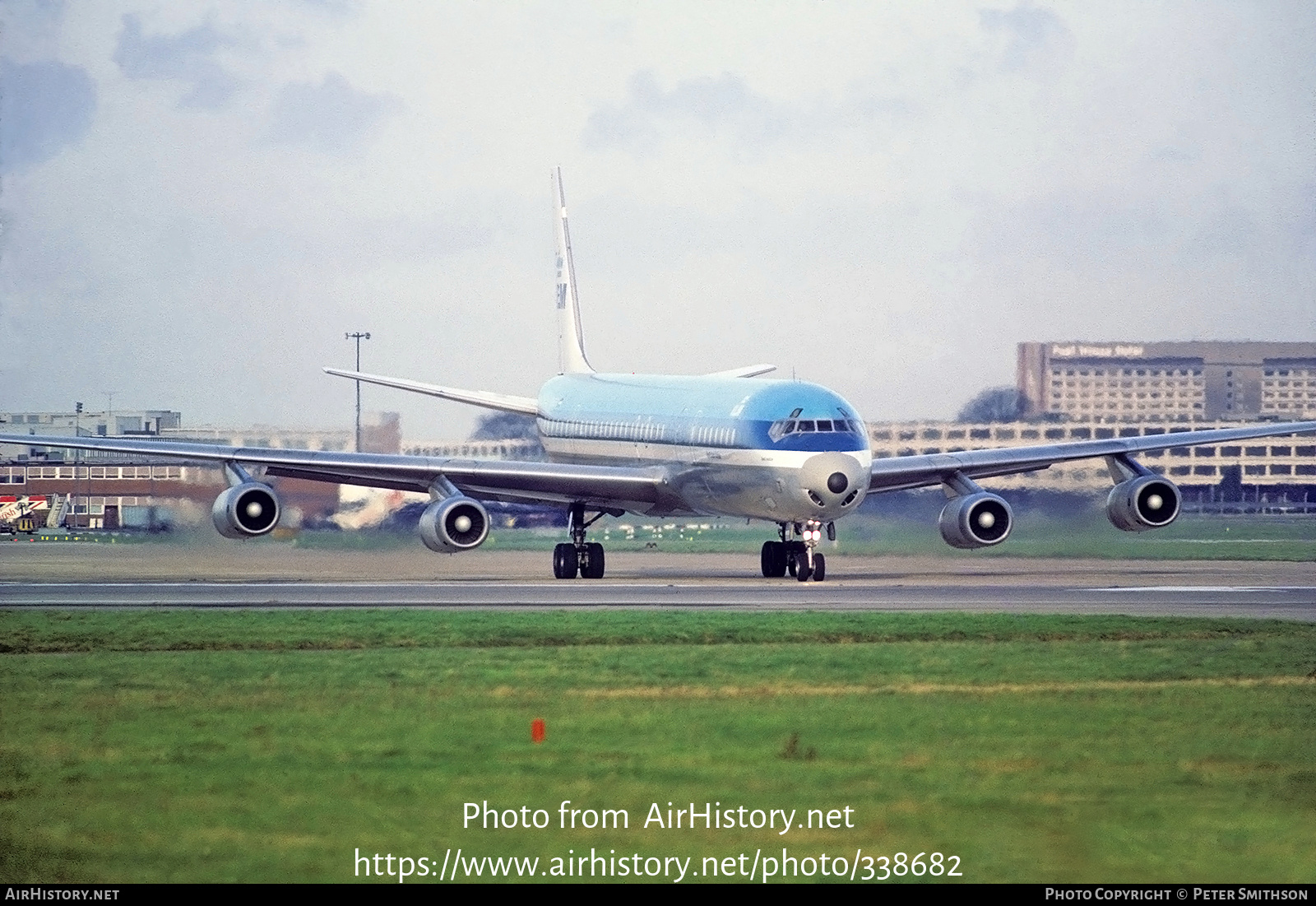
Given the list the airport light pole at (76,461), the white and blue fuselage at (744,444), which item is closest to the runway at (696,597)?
the white and blue fuselage at (744,444)

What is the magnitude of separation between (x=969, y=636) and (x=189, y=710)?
12270 mm

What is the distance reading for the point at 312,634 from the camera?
2856cm

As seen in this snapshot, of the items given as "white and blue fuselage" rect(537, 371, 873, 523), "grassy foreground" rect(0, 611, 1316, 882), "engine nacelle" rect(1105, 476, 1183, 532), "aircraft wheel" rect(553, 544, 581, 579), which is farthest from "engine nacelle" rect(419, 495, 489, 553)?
"grassy foreground" rect(0, 611, 1316, 882)

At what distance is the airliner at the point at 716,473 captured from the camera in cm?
4344

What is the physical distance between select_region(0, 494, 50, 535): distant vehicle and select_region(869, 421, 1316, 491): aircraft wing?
47801 mm

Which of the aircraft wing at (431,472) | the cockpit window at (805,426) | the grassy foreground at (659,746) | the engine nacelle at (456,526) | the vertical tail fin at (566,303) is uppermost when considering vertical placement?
the vertical tail fin at (566,303)

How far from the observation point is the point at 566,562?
156ft

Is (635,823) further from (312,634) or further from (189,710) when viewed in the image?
(312,634)

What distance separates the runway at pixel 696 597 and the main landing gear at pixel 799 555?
0.71 metres

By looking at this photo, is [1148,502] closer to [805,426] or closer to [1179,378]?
[805,426]

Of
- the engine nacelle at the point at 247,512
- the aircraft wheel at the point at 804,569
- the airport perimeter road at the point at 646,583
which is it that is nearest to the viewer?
the airport perimeter road at the point at 646,583

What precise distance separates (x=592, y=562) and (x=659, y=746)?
29991 mm

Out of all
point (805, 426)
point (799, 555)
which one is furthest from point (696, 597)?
point (799, 555)

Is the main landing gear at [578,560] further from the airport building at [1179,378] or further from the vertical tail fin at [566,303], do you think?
the airport building at [1179,378]
